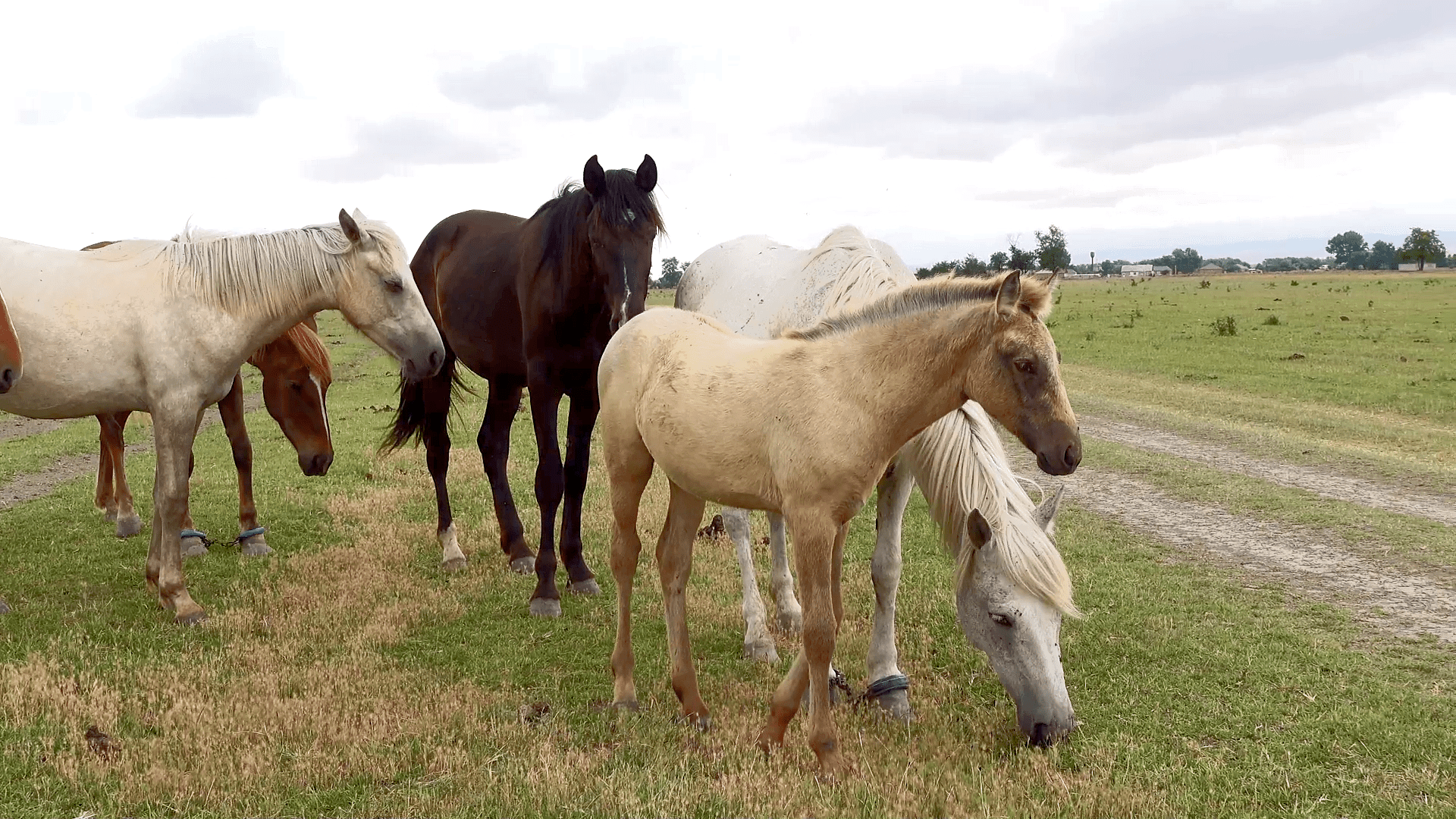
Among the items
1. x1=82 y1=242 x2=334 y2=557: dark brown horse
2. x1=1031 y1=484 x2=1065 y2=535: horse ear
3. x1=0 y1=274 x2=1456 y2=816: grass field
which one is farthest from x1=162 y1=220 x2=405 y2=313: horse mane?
x1=1031 y1=484 x2=1065 y2=535: horse ear

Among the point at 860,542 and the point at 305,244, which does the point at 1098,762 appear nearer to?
the point at 860,542

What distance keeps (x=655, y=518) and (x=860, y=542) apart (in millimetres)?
2113

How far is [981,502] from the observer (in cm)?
482

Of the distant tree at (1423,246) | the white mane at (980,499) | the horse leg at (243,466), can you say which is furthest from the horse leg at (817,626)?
the distant tree at (1423,246)

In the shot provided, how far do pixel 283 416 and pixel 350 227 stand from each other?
2.53m

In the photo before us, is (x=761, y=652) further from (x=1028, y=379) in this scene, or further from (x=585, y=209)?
(x=585, y=209)

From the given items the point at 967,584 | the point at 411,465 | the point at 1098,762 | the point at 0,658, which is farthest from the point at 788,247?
the point at 411,465

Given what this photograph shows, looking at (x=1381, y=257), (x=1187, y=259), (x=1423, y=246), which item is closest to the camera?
(x=1423, y=246)

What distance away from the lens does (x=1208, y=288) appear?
182 feet

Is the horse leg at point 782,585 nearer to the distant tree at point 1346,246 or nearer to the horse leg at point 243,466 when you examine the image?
the horse leg at point 243,466

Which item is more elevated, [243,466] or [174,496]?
[174,496]

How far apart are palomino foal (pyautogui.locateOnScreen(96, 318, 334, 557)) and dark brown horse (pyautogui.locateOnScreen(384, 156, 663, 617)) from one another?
1.00 meters

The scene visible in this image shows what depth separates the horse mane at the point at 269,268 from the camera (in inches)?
258

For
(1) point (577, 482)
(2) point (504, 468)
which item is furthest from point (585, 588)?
(2) point (504, 468)
